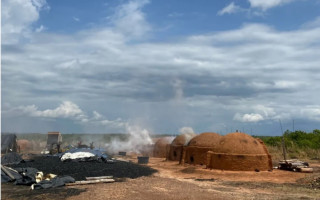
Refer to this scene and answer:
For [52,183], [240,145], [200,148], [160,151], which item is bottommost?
[160,151]

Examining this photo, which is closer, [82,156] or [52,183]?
[52,183]

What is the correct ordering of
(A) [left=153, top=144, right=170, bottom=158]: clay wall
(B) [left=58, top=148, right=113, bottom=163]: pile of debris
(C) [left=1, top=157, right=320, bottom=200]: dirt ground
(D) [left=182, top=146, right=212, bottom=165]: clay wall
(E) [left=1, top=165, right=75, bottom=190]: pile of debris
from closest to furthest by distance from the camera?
(C) [left=1, top=157, right=320, bottom=200]: dirt ground, (E) [left=1, top=165, right=75, bottom=190]: pile of debris, (B) [left=58, top=148, right=113, bottom=163]: pile of debris, (D) [left=182, top=146, right=212, bottom=165]: clay wall, (A) [left=153, top=144, right=170, bottom=158]: clay wall

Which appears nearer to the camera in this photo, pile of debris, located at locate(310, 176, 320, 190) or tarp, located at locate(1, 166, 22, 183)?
pile of debris, located at locate(310, 176, 320, 190)

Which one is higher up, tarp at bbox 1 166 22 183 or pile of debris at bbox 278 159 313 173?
tarp at bbox 1 166 22 183

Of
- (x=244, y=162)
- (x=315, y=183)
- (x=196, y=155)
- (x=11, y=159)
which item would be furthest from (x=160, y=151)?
(x=315, y=183)

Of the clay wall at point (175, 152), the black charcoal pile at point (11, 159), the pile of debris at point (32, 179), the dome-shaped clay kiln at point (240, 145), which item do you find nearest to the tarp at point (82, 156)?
the black charcoal pile at point (11, 159)

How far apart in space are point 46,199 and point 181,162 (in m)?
19.9

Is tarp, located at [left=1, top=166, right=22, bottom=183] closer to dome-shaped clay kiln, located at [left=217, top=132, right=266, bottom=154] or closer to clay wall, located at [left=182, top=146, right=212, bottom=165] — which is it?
dome-shaped clay kiln, located at [left=217, top=132, right=266, bottom=154]

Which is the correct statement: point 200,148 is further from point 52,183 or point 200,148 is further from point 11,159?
point 11,159

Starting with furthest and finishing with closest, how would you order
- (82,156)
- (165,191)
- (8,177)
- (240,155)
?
(82,156) < (240,155) < (8,177) < (165,191)

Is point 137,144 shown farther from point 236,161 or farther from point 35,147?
point 236,161

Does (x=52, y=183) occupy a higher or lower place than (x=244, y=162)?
lower

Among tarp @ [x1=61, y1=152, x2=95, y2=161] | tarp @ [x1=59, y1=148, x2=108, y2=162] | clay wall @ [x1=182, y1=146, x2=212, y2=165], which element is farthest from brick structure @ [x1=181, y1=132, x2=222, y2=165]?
tarp @ [x1=61, y1=152, x2=95, y2=161]

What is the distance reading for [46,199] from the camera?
1391 centimetres
